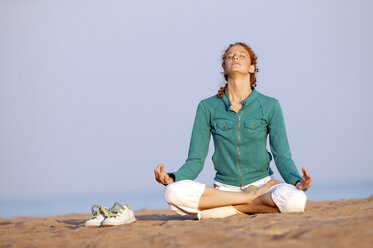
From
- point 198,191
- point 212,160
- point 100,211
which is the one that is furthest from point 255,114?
point 100,211

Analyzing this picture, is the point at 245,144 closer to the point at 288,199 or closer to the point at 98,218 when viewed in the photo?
the point at 288,199

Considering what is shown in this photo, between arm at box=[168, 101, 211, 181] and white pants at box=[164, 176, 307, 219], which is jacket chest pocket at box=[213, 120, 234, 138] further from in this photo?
white pants at box=[164, 176, 307, 219]

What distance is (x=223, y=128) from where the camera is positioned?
4148 mm

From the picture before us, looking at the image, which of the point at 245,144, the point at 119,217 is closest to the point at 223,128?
the point at 245,144

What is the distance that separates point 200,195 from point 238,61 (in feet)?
4.59

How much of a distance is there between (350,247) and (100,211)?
7.98 ft

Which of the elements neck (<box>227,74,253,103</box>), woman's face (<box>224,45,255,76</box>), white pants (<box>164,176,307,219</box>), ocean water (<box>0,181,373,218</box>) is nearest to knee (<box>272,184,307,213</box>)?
white pants (<box>164,176,307,219</box>)

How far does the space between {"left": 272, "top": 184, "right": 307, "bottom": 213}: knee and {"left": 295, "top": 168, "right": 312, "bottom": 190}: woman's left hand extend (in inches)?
2.0

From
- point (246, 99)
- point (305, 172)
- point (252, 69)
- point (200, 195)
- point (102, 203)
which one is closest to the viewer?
point (305, 172)

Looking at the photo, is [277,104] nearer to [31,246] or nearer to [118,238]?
[118,238]

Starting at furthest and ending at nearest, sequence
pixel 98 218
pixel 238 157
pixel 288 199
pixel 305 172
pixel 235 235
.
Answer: pixel 238 157
pixel 98 218
pixel 288 199
pixel 305 172
pixel 235 235

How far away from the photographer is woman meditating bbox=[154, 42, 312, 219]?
3701 mm

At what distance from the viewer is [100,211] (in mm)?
3914

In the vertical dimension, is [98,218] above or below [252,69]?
below
